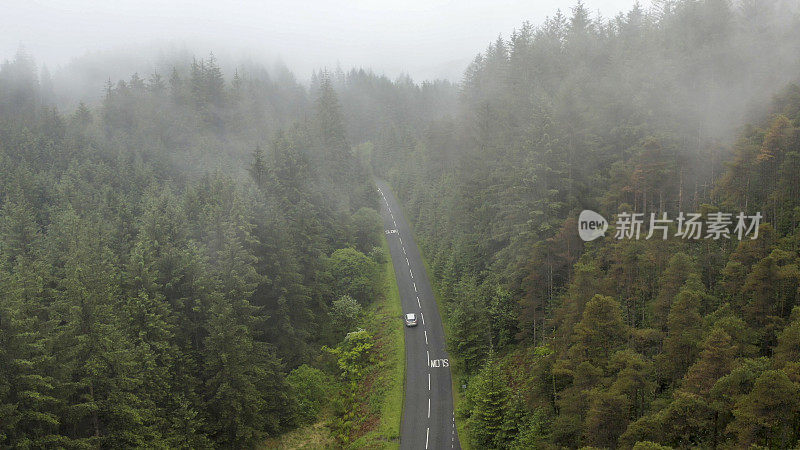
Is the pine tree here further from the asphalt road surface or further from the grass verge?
the grass verge

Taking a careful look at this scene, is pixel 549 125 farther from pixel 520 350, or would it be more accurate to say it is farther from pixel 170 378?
pixel 170 378

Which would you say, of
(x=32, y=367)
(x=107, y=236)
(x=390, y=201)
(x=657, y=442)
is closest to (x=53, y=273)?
(x=107, y=236)

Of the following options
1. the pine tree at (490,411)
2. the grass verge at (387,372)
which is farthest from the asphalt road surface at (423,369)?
the pine tree at (490,411)

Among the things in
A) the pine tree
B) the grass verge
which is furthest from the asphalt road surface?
the pine tree

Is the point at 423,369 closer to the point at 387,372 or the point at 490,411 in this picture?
the point at 387,372

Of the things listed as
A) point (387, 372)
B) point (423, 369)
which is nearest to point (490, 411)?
point (423, 369)

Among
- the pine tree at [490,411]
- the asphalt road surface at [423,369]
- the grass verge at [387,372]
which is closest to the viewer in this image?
the pine tree at [490,411]

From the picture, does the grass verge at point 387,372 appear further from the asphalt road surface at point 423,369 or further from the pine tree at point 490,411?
the pine tree at point 490,411

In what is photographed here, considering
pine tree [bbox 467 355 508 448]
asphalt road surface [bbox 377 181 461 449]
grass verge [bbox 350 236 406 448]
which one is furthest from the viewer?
grass verge [bbox 350 236 406 448]
